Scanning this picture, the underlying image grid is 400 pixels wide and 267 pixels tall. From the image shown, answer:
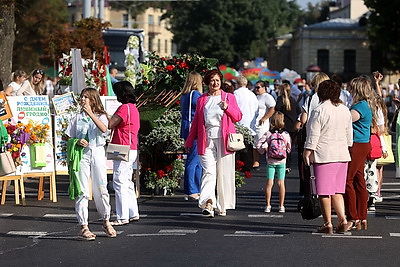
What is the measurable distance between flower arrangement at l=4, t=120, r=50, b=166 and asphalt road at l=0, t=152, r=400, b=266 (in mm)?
757

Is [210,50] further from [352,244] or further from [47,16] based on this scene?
[352,244]

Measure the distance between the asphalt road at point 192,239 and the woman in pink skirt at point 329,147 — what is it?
43 centimetres

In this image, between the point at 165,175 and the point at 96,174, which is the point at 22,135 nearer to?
the point at 165,175

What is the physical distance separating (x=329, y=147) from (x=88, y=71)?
7082 millimetres

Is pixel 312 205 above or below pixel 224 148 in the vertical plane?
below

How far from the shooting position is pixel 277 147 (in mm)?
14469

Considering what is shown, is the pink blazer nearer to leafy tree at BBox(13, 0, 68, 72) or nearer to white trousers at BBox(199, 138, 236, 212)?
white trousers at BBox(199, 138, 236, 212)

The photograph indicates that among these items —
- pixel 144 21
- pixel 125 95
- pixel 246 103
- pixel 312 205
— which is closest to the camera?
pixel 312 205

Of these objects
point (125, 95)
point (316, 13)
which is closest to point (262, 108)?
Answer: point (125, 95)

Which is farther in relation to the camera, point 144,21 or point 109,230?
point 144,21

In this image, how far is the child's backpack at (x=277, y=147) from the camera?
14469mm

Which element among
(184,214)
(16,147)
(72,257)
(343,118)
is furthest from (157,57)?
(72,257)

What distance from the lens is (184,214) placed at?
46.5 feet

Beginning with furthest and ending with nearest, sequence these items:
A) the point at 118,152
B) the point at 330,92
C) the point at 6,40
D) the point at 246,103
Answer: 1. the point at 6,40
2. the point at 246,103
3. the point at 118,152
4. the point at 330,92
